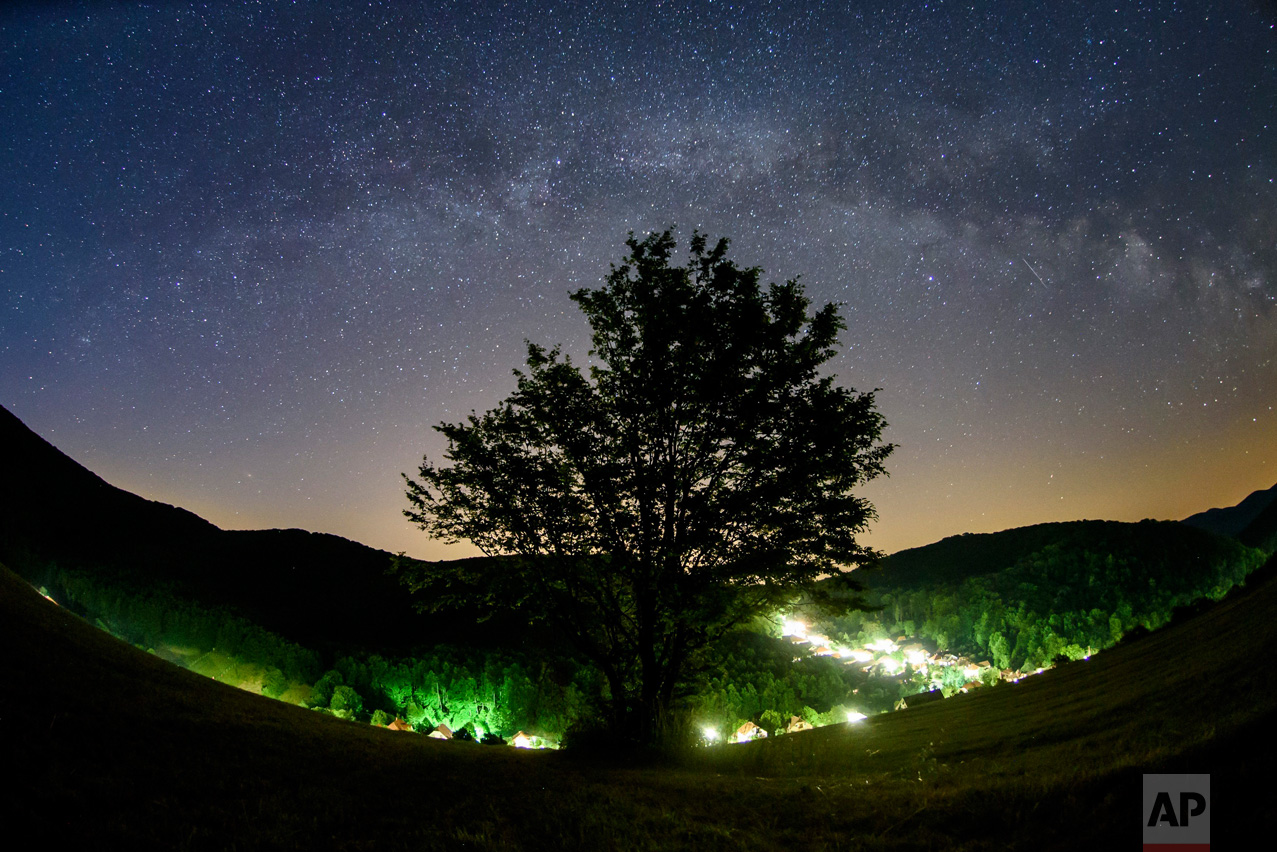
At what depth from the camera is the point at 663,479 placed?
35.5 feet

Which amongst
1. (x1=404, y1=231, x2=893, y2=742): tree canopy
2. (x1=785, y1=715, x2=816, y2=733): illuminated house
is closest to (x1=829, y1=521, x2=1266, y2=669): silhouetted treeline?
(x1=785, y1=715, x2=816, y2=733): illuminated house

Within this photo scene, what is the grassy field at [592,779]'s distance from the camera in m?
3.85

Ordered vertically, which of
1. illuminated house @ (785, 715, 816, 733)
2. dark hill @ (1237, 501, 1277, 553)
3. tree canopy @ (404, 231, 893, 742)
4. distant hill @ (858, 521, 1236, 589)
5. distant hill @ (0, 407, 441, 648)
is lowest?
illuminated house @ (785, 715, 816, 733)

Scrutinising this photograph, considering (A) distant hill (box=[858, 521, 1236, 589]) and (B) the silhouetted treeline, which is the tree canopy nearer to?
(B) the silhouetted treeline

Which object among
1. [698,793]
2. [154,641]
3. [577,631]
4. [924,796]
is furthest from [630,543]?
[154,641]

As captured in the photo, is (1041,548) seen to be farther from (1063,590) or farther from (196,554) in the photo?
(196,554)

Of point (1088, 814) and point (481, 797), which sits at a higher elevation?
point (1088, 814)

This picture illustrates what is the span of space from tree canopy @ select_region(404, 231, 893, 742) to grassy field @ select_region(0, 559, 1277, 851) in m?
2.77

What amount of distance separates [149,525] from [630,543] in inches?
6463

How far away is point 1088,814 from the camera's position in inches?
146

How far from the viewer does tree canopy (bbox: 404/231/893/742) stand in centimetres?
1030

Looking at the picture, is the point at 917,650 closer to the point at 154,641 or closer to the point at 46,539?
the point at 154,641

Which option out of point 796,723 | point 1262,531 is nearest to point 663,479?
point 796,723

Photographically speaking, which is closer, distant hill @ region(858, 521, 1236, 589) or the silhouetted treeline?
the silhouetted treeline
